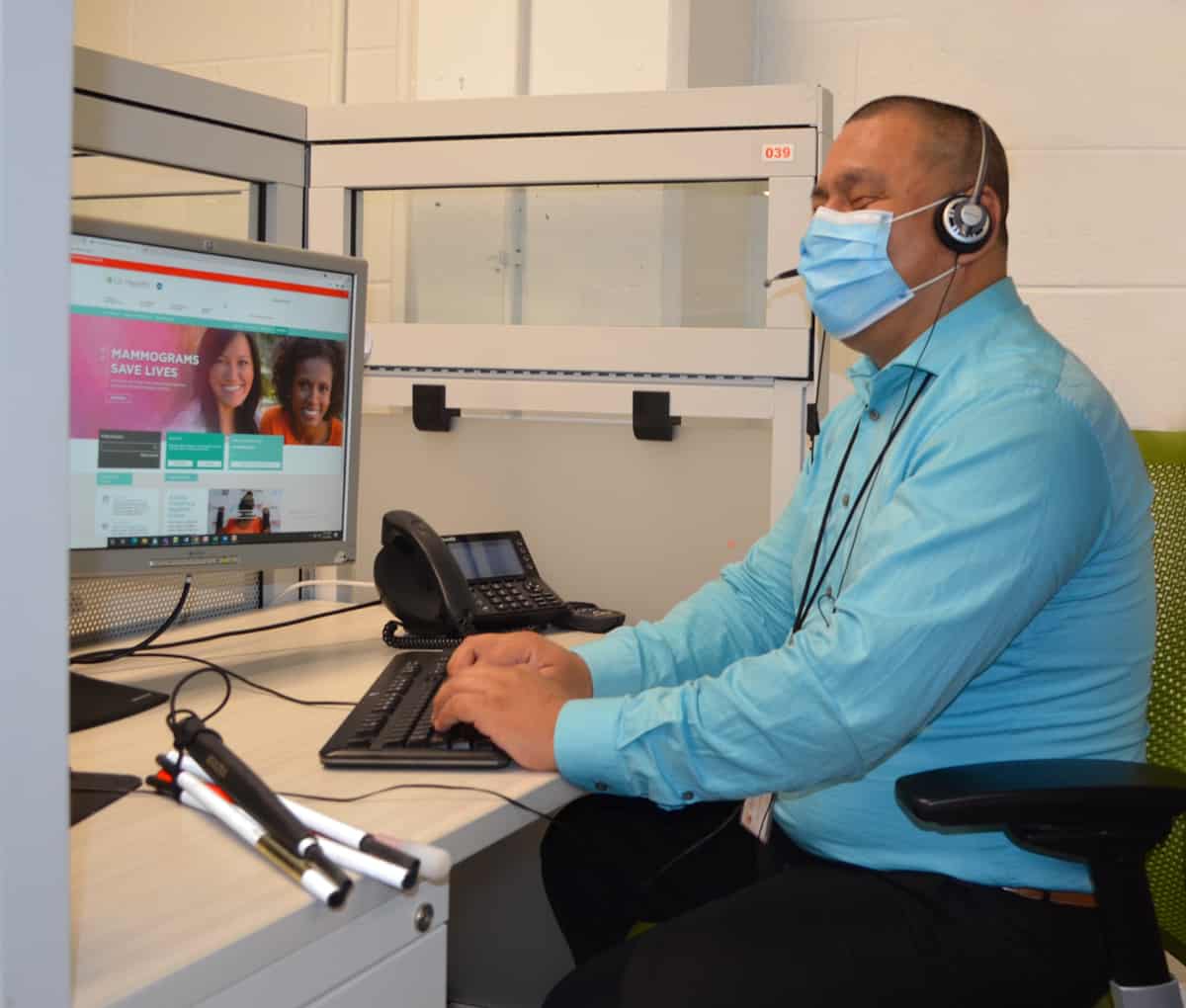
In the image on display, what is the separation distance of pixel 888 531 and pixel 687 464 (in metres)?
0.60

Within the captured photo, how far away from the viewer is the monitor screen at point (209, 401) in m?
1.24

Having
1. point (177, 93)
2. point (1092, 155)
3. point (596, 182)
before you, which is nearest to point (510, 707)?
point (596, 182)

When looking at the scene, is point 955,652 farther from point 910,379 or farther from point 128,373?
point 128,373

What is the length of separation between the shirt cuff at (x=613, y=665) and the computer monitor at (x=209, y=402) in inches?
13.2

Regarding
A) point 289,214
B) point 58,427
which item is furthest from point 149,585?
point 58,427

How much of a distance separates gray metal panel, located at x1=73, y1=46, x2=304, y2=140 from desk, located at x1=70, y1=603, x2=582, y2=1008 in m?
0.74

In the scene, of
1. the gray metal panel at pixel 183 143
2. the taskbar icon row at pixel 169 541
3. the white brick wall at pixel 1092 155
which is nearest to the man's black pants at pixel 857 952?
the taskbar icon row at pixel 169 541

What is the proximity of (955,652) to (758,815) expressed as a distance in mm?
365

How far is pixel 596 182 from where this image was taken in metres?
1.62

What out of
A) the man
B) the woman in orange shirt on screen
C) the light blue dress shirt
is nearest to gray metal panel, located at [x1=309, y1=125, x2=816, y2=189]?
the man

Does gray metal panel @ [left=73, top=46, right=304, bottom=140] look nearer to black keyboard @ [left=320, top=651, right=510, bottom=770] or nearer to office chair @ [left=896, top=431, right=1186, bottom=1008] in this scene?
black keyboard @ [left=320, top=651, right=510, bottom=770]

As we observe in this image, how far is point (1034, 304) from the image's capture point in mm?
2188

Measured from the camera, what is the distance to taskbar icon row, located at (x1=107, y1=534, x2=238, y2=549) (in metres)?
1.27

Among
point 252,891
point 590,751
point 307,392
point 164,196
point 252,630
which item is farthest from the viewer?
point 164,196
